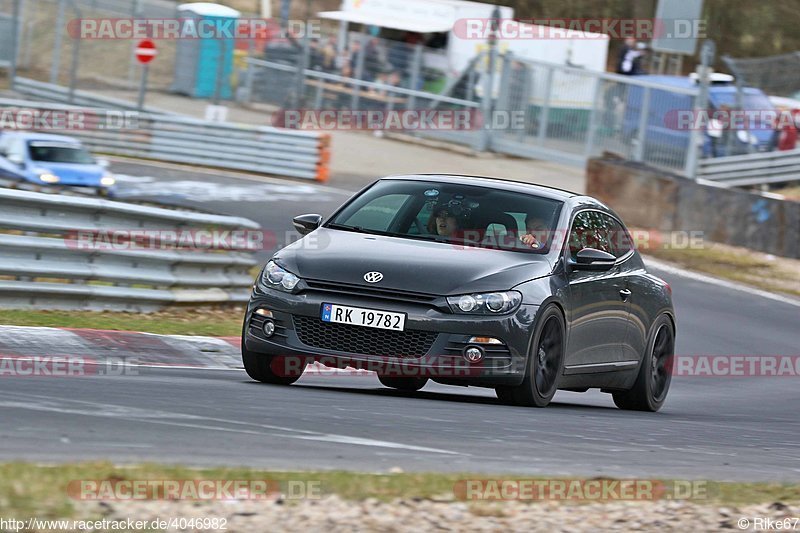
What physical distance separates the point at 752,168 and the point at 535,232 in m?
20.3

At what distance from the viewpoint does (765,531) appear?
577 cm

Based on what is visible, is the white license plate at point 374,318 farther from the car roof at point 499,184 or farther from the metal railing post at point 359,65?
the metal railing post at point 359,65

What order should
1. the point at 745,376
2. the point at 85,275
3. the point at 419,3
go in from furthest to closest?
the point at 419,3
the point at 745,376
the point at 85,275

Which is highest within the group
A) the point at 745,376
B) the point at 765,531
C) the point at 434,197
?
the point at 434,197

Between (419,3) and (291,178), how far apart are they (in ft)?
32.9

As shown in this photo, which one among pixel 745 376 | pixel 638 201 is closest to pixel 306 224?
pixel 745 376

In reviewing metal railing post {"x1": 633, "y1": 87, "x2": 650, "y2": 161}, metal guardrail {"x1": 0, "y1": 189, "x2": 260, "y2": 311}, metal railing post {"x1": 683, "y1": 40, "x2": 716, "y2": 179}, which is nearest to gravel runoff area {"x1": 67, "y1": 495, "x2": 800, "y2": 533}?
metal guardrail {"x1": 0, "y1": 189, "x2": 260, "y2": 311}

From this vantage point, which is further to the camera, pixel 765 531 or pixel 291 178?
pixel 291 178

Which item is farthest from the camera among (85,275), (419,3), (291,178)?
(419,3)

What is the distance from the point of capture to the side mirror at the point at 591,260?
9.51 m

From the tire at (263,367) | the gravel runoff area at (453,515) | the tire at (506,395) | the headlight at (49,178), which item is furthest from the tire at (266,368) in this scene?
the headlight at (49,178)

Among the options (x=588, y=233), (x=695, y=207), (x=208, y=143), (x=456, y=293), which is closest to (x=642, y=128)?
(x=695, y=207)

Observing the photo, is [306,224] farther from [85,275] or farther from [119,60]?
[119,60]

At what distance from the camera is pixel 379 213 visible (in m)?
9.73
